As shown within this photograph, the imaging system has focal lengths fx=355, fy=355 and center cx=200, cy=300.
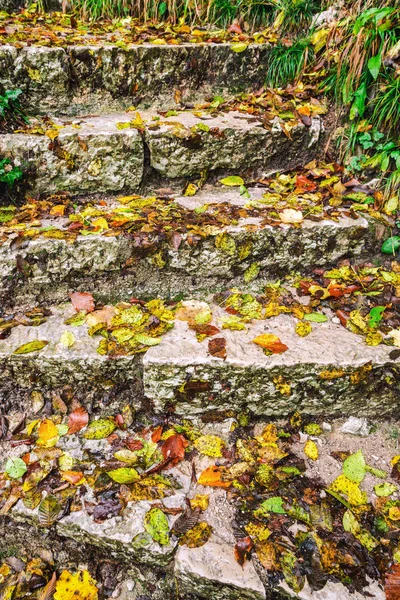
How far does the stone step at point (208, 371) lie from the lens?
1.80 m

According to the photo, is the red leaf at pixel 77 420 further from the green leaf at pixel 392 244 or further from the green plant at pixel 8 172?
the green leaf at pixel 392 244

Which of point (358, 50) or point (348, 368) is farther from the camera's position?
point (358, 50)

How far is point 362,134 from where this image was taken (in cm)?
268

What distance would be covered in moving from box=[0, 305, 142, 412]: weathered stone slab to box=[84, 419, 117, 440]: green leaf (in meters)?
0.10

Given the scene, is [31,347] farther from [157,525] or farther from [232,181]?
[232,181]

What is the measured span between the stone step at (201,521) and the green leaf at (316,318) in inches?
25.5

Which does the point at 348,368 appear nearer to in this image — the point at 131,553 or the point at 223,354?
the point at 223,354

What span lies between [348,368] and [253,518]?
0.84 metres

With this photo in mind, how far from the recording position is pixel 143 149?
2.58 meters

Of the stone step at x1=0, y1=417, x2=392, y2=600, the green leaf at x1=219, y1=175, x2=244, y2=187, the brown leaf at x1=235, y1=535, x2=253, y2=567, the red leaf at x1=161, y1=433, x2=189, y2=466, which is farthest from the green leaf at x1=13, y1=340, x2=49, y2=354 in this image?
the green leaf at x1=219, y1=175, x2=244, y2=187

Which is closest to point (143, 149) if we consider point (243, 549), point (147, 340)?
point (147, 340)

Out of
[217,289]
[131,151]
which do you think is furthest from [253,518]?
[131,151]

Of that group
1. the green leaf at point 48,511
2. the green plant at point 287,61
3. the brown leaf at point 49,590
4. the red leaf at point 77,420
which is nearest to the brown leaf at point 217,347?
the red leaf at point 77,420

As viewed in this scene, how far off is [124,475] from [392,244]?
2196 millimetres
